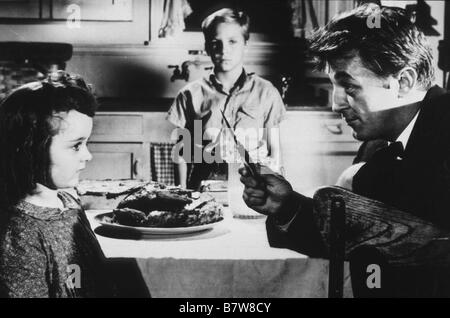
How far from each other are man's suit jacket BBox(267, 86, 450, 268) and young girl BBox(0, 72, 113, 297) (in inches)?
14.5

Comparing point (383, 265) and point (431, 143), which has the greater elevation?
point (431, 143)

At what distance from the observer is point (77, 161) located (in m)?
0.97

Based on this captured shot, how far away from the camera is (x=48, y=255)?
881 mm

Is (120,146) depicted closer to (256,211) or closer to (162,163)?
(162,163)

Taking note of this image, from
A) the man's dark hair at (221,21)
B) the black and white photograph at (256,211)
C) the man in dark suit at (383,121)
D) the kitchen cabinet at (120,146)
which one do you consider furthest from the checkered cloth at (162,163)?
the man in dark suit at (383,121)

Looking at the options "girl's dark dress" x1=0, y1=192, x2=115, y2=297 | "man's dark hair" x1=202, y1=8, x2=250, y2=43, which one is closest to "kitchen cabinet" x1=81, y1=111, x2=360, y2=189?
"man's dark hair" x1=202, y1=8, x2=250, y2=43

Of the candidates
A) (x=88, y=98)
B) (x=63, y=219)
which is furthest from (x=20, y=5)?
(x=63, y=219)

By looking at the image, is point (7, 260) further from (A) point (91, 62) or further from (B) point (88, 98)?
(A) point (91, 62)

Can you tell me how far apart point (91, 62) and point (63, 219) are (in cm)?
185

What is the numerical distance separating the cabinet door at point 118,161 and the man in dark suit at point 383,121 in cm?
143

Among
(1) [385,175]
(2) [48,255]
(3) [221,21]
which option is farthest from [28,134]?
(3) [221,21]

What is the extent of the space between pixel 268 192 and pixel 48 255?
0.42m

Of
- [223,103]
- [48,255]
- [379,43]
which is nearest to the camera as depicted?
[48,255]

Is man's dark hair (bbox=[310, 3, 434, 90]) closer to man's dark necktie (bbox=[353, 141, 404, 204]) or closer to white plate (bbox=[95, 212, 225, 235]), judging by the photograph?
man's dark necktie (bbox=[353, 141, 404, 204])
